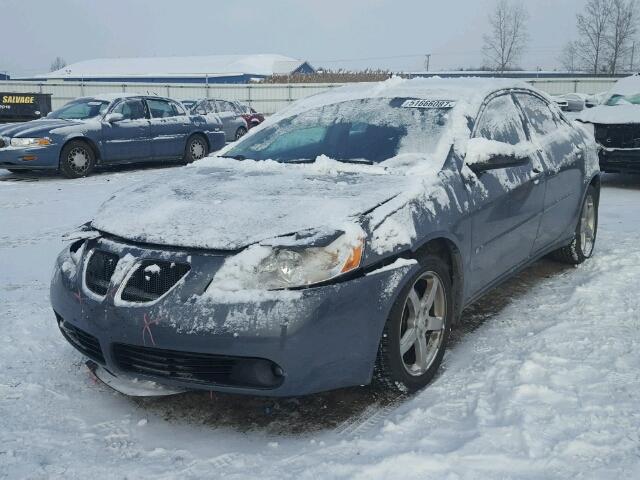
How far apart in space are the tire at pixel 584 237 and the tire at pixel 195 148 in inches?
356

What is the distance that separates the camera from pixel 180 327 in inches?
105

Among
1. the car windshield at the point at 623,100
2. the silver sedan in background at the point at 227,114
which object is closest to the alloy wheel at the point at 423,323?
the car windshield at the point at 623,100

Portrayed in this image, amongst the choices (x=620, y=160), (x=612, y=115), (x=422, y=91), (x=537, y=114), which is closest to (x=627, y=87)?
(x=612, y=115)

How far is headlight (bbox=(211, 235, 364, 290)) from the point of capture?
8.85 ft

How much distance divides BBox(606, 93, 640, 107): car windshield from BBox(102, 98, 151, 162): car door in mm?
7958

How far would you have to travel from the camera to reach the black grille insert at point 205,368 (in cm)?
271

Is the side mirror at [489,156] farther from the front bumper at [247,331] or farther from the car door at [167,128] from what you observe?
the car door at [167,128]

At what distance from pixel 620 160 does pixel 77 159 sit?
27.4 ft

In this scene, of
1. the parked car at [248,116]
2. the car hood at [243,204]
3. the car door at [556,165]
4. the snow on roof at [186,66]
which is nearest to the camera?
the car hood at [243,204]

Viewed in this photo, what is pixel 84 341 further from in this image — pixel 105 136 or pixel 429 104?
pixel 105 136

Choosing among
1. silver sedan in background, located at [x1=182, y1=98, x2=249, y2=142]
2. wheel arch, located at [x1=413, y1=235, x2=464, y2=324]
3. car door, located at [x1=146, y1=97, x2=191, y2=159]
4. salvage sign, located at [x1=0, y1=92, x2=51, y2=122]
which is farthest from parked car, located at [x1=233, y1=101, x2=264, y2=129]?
wheel arch, located at [x1=413, y1=235, x2=464, y2=324]

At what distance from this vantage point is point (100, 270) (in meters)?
3.00

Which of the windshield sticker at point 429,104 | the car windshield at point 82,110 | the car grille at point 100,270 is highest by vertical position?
the windshield sticker at point 429,104

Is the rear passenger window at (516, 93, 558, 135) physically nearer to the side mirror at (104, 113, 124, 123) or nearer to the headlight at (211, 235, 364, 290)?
the headlight at (211, 235, 364, 290)
